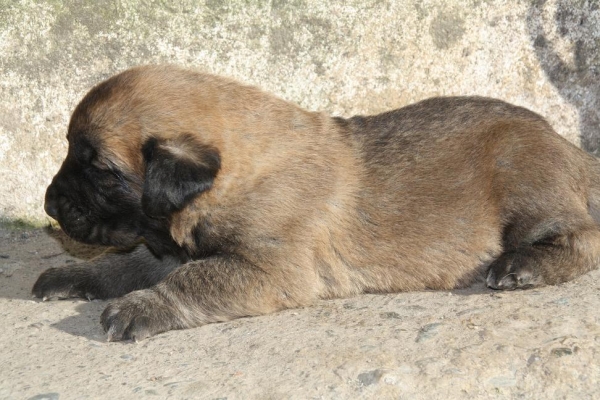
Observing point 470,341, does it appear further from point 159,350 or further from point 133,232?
point 133,232

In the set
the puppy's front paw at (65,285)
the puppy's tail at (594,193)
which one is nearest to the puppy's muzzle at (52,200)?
the puppy's front paw at (65,285)

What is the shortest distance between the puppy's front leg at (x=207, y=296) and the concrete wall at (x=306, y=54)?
218 centimetres

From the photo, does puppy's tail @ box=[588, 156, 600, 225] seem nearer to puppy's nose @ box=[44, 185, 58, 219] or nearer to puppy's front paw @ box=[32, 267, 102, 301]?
puppy's front paw @ box=[32, 267, 102, 301]

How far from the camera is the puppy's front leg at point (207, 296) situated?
5.03 metres

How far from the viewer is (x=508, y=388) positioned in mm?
4195

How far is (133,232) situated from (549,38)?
12.7 feet

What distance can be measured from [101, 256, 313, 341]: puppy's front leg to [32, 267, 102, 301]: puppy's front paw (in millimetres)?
841

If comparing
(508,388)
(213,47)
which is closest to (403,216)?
(508,388)

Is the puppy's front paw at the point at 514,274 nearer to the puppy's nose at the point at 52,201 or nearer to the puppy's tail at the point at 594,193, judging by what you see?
the puppy's tail at the point at 594,193

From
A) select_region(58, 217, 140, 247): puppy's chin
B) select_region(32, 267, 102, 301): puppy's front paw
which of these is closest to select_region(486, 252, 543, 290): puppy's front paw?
select_region(58, 217, 140, 247): puppy's chin

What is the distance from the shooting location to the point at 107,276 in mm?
5996

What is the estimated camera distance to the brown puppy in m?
5.10

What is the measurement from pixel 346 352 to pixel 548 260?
1603 millimetres

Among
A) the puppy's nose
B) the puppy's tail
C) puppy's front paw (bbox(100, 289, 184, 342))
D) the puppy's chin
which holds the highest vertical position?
the puppy's tail
